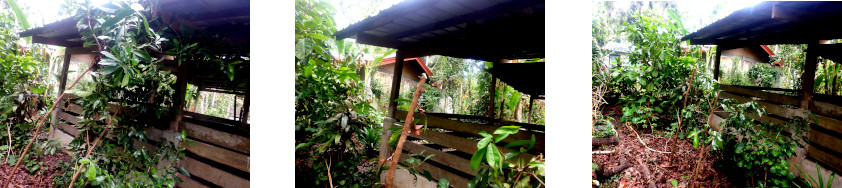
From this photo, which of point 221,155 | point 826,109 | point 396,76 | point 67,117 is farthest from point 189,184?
point 826,109

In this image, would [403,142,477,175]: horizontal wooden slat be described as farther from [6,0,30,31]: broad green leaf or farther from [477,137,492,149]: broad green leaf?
[6,0,30,31]: broad green leaf

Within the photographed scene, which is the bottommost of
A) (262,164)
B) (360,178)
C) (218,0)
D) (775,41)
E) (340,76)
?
(360,178)

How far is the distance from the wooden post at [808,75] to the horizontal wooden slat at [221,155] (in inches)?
85.2

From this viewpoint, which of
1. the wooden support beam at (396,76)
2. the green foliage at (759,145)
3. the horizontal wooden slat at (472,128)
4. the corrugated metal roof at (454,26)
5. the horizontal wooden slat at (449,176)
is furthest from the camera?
the wooden support beam at (396,76)

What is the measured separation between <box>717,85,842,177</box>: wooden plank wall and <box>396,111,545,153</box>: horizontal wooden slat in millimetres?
786

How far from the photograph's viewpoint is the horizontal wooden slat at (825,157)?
3.93 ft

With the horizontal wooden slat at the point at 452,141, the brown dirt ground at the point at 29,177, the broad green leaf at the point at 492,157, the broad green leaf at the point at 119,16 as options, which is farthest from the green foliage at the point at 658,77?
the brown dirt ground at the point at 29,177

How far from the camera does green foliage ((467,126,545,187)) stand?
2.88 ft

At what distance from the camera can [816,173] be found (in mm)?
1266

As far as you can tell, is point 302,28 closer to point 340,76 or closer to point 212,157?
point 340,76

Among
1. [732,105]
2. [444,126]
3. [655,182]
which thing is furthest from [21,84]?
[732,105]

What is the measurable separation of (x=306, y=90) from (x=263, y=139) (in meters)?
0.77

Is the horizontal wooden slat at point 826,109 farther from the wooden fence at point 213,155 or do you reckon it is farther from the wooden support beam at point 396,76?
the wooden fence at point 213,155

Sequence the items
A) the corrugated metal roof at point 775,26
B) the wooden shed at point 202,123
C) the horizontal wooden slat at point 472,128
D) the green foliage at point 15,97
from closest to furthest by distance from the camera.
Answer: the corrugated metal roof at point 775,26 → the horizontal wooden slat at point 472,128 → the wooden shed at point 202,123 → the green foliage at point 15,97
